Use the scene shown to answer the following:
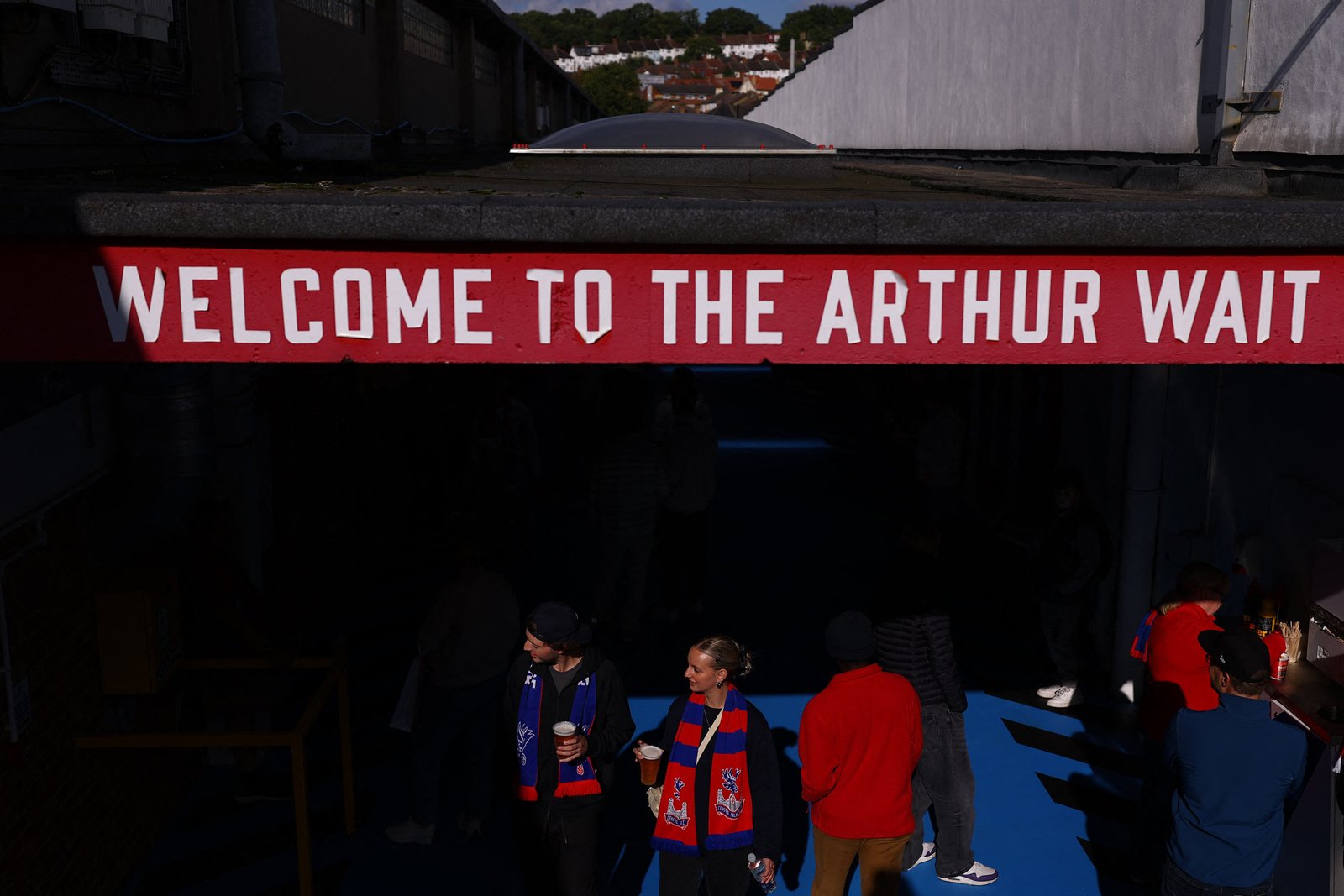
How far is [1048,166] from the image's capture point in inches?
548

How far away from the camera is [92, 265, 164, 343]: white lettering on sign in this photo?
435cm

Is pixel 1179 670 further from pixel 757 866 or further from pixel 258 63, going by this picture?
pixel 258 63

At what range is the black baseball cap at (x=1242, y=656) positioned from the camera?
5230 mm

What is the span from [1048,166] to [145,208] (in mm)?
11544

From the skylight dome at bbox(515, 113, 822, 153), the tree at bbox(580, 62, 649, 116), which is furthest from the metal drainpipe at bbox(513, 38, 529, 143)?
the tree at bbox(580, 62, 649, 116)

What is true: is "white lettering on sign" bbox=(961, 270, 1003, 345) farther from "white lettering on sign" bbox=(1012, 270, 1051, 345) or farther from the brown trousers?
the brown trousers

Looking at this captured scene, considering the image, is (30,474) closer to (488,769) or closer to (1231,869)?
(488,769)

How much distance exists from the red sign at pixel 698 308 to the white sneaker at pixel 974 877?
369 cm

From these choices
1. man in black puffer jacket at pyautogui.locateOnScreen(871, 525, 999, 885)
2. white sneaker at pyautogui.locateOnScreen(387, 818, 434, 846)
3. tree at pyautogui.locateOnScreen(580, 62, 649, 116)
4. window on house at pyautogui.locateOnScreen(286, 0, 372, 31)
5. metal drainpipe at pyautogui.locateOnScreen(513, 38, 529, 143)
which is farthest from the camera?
tree at pyautogui.locateOnScreen(580, 62, 649, 116)

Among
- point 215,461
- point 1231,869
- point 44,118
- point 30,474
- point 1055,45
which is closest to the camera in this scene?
point 1231,869

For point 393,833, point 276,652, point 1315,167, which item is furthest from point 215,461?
point 1315,167

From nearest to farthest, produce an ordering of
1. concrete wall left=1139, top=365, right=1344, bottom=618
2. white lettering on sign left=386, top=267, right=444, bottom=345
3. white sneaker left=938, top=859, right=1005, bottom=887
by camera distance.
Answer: white lettering on sign left=386, top=267, right=444, bottom=345
white sneaker left=938, top=859, right=1005, bottom=887
concrete wall left=1139, top=365, right=1344, bottom=618

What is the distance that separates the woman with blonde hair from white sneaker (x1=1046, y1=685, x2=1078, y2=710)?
4.39 metres

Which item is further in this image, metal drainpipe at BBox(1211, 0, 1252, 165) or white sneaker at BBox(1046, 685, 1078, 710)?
metal drainpipe at BBox(1211, 0, 1252, 165)
